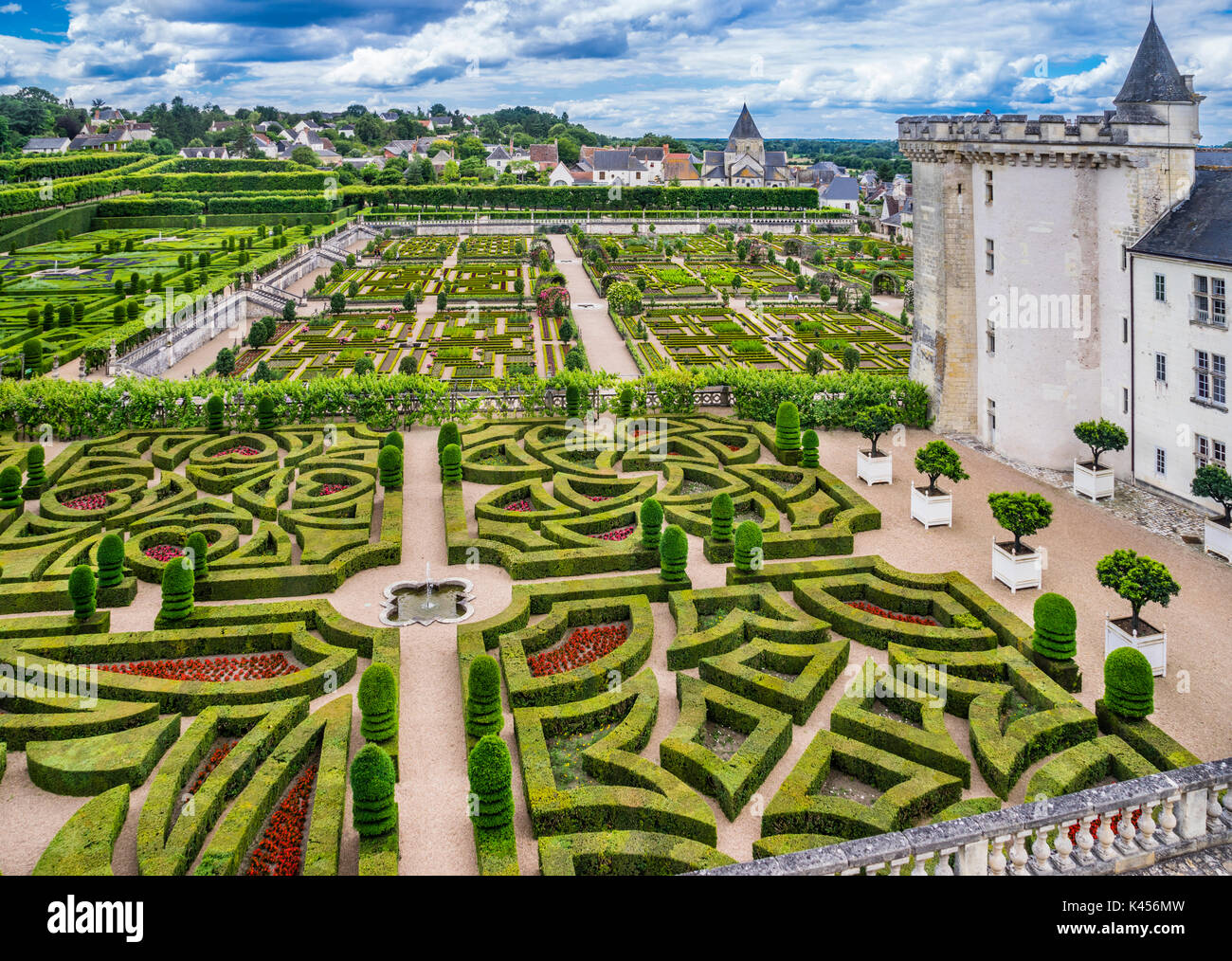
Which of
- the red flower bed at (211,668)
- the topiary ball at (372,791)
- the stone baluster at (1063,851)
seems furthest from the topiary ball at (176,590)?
the stone baluster at (1063,851)

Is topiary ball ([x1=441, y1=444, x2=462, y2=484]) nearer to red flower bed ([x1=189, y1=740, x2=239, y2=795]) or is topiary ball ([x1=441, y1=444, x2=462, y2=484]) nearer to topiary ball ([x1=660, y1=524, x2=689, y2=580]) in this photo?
topiary ball ([x1=660, y1=524, x2=689, y2=580])

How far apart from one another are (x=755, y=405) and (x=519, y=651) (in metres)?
16.7

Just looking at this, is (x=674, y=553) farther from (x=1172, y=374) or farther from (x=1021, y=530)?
(x=1172, y=374)

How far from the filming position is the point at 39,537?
2331cm

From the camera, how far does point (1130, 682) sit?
15008mm

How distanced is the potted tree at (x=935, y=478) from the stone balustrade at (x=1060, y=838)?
1348cm

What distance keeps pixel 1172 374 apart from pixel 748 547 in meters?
12.4

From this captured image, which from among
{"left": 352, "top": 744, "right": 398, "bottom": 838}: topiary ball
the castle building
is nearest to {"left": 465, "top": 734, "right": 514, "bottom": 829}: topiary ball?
{"left": 352, "top": 744, "right": 398, "bottom": 838}: topiary ball

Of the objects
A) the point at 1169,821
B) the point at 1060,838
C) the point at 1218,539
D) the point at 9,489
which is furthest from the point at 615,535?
the point at 9,489

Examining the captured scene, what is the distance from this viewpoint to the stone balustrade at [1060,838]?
1007 cm

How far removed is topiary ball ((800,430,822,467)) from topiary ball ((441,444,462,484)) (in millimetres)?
9596

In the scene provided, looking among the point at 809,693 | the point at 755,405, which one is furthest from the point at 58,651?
the point at 755,405

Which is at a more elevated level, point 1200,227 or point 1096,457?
point 1200,227
